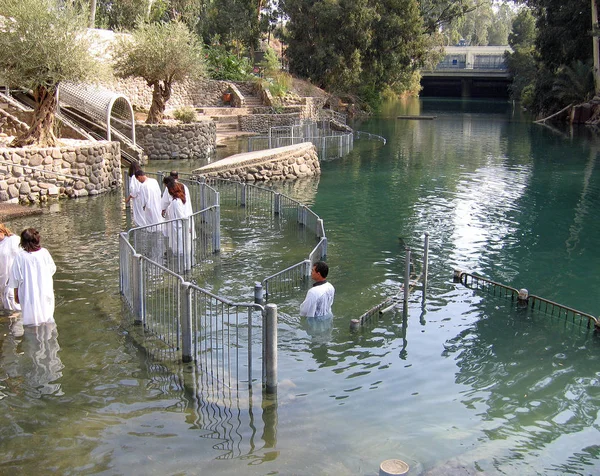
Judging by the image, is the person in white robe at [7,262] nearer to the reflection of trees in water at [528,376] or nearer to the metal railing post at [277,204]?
the reflection of trees in water at [528,376]

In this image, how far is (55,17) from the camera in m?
17.6

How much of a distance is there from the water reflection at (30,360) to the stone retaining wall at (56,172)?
29.5ft

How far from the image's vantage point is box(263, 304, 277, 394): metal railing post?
671 centimetres

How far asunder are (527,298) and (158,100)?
21.2 metres

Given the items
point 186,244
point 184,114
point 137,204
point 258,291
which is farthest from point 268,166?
point 258,291

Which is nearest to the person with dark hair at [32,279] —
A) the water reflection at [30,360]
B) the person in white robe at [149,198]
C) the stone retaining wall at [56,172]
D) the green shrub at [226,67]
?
the water reflection at [30,360]

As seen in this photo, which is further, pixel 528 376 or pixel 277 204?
pixel 277 204

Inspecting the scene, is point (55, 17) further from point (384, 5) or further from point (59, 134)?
point (384, 5)

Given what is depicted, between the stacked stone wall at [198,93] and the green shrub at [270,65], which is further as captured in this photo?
the green shrub at [270,65]

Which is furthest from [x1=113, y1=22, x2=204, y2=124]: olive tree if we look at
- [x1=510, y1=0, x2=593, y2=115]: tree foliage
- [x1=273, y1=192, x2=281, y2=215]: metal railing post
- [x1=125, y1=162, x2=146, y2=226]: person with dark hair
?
[x1=510, y1=0, x2=593, y2=115]: tree foliage

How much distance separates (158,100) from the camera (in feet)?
91.7

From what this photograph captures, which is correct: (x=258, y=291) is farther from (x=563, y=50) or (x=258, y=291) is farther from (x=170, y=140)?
(x=563, y=50)

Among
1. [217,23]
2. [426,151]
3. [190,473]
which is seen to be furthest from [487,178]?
[217,23]

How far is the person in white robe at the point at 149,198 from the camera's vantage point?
13.1m
